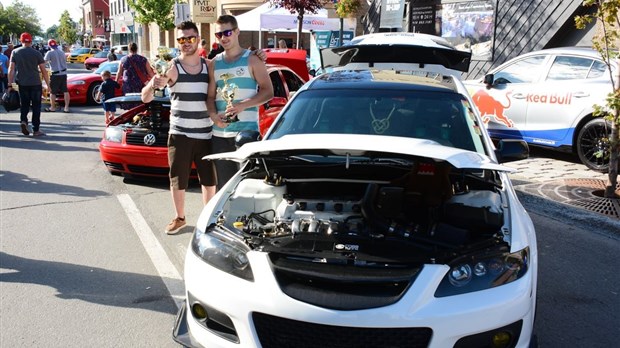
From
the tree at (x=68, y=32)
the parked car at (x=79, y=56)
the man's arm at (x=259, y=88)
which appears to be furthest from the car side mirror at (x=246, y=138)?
the tree at (x=68, y=32)

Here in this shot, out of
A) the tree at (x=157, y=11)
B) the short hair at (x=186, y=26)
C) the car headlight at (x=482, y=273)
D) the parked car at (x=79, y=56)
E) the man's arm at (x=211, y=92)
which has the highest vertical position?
the tree at (x=157, y=11)

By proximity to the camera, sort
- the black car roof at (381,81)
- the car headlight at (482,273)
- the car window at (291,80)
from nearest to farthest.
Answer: the car headlight at (482,273)
the black car roof at (381,81)
the car window at (291,80)

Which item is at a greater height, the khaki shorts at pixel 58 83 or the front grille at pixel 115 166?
the khaki shorts at pixel 58 83

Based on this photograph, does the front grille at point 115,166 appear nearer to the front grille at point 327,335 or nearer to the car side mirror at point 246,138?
the car side mirror at point 246,138

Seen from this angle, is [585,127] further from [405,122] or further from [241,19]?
[241,19]

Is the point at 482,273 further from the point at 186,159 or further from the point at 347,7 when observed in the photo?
the point at 347,7

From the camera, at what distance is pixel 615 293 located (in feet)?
13.6

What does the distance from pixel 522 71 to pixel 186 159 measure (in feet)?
20.2

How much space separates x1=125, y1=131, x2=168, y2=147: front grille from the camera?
22.4 ft

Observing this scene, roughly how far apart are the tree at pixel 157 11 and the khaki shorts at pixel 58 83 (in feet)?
80.6

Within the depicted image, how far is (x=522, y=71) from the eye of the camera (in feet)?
29.2

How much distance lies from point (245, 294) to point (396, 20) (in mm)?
13560

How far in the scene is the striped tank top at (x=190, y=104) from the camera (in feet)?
15.9

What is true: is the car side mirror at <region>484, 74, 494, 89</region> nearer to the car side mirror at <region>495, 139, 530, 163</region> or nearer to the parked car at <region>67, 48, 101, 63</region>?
the car side mirror at <region>495, 139, 530, 163</region>
